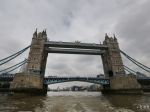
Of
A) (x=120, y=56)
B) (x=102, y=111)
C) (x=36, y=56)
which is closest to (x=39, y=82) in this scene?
(x=36, y=56)

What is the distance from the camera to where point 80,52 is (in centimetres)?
5847

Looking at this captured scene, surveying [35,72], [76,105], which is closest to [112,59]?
[35,72]

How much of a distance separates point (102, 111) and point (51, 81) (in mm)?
41472

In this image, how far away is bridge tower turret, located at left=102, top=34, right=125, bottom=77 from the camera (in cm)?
5787

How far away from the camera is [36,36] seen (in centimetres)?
5916

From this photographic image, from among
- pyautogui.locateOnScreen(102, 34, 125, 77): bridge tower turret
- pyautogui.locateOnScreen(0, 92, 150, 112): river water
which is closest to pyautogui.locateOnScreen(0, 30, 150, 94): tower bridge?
pyautogui.locateOnScreen(102, 34, 125, 77): bridge tower turret

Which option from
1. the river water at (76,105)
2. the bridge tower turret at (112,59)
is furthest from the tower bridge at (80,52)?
the river water at (76,105)

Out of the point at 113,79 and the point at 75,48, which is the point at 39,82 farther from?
the point at 113,79

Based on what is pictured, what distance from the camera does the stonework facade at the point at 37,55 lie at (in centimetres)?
5245

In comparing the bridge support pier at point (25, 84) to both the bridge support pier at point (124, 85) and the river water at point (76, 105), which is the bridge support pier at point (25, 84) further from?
the bridge support pier at point (124, 85)

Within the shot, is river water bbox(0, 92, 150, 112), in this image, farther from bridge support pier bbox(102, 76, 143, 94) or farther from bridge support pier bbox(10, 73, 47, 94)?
bridge support pier bbox(102, 76, 143, 94)

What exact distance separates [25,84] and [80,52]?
21.8 metres

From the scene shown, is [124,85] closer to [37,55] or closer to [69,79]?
[69,79]

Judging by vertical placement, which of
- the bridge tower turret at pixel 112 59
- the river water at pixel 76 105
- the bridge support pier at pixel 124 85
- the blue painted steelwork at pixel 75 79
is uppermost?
the bridge tower turret at pixel 112 59
